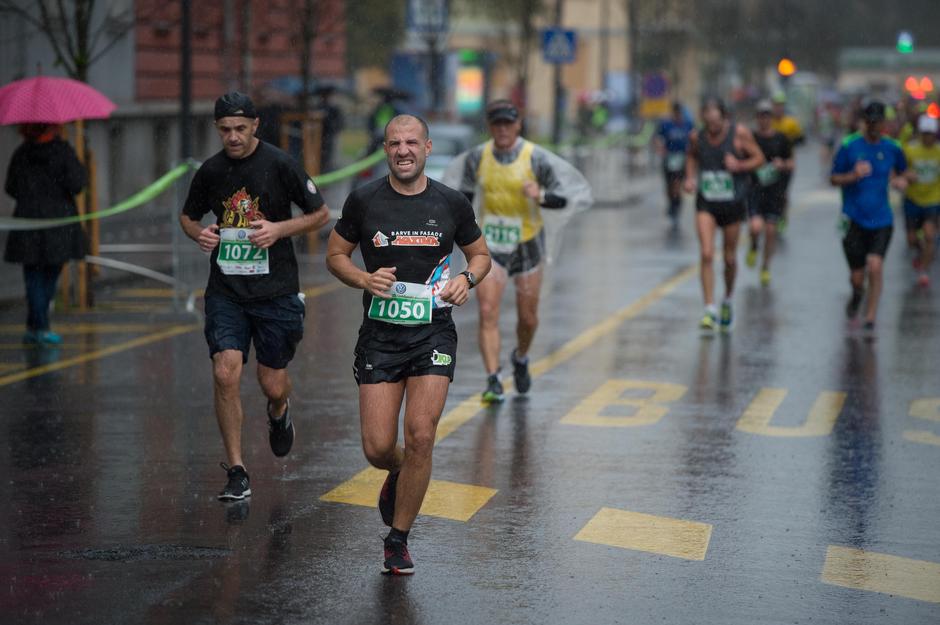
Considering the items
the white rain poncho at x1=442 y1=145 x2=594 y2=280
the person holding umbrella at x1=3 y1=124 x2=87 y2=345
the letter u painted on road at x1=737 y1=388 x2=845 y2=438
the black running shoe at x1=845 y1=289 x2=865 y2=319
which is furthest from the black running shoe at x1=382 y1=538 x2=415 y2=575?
the black running shoe at x1=845 y1=289 x2=865 y2=319

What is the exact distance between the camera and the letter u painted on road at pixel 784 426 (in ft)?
33.0

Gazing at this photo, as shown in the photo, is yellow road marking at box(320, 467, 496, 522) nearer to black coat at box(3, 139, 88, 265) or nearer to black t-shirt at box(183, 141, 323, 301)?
black t-shirt at box(183, 141, 323, 301)

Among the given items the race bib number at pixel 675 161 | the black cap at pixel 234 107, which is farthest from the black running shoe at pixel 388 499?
the race bib number at pixel 675 161

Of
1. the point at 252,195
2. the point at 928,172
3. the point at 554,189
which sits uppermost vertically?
the point at 252,195

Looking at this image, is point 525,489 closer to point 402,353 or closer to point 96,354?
point 402,353

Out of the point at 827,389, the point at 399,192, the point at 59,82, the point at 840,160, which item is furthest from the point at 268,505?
the point at 840,160

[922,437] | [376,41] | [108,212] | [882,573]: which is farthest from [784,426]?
[376,41]

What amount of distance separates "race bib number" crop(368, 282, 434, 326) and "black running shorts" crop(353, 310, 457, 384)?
45mm

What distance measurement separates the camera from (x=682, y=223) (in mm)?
28766

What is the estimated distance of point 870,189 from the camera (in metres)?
14.9

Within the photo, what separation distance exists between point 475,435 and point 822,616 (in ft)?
12.7

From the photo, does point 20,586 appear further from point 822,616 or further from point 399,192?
point 822,616

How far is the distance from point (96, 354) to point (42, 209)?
1323mm

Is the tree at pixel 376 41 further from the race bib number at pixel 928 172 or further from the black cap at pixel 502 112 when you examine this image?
the black cap at pixel 502 112
